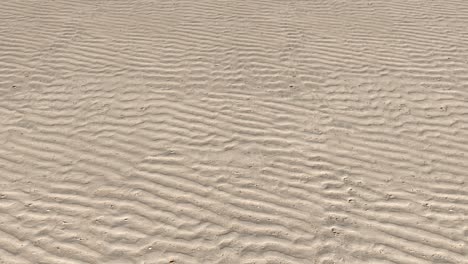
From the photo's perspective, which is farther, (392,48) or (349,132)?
(392,48)

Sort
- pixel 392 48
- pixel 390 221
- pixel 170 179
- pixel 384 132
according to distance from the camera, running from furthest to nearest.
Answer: pixel 392 48 → pixel 384 132 → pixel 170 179 → pixel 390 221

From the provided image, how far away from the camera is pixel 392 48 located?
9.18m

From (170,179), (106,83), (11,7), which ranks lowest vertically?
(170,179)

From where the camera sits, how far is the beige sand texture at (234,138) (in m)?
5.13

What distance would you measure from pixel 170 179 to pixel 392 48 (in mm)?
5336

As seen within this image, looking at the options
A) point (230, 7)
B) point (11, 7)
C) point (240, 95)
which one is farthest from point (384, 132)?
point (11, 7)

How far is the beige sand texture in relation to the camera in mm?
5129

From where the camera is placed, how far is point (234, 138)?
670 cm

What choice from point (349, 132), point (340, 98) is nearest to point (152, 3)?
point (340, 98)

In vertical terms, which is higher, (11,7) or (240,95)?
(11,7)

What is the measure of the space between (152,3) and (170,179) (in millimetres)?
6541

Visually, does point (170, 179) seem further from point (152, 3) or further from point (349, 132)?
point (152, 3)

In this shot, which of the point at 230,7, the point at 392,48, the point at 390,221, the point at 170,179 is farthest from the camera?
the point at 230,7

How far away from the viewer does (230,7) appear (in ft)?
36.5
